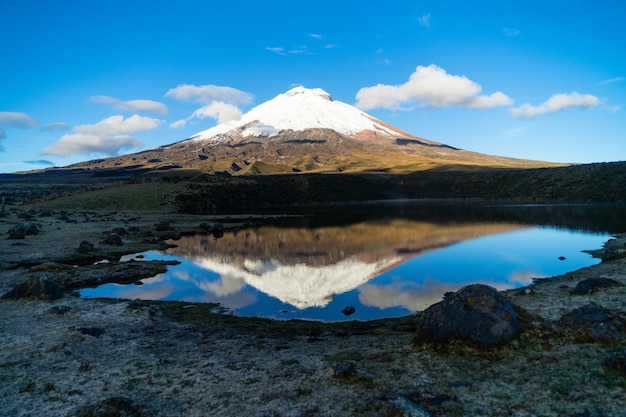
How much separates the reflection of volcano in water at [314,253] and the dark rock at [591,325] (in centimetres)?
1615

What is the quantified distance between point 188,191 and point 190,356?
114617 mm

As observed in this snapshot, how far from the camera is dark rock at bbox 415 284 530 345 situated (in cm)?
1630

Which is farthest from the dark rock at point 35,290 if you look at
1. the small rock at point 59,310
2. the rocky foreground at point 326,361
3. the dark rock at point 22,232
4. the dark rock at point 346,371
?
the dark rock at point 22,232

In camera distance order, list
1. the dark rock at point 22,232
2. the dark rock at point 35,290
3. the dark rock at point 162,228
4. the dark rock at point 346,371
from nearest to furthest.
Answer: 1. the dark rock at point 346,371
2. the dark rock at point 35,290
3. the dark rock at point 22,232
4. the dark rock at point 162,228

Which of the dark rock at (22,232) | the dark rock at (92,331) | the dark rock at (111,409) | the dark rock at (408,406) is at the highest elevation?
the dark rock at (22,232)

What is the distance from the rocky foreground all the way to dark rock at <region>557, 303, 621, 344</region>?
0.17 ft

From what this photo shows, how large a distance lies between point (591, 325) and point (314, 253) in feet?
118

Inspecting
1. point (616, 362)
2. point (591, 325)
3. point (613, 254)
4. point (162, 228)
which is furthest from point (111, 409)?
point (162, 228)

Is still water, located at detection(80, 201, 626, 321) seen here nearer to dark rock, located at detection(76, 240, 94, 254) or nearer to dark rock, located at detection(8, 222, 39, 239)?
dark rock, located at detection(76, 240, 94, 254)

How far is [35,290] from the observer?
87.4ft

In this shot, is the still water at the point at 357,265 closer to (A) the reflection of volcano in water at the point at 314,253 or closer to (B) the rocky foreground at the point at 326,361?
(A) the reflection of volcano in water at the point at 314,253

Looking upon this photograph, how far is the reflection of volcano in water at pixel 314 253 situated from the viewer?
35.7 m

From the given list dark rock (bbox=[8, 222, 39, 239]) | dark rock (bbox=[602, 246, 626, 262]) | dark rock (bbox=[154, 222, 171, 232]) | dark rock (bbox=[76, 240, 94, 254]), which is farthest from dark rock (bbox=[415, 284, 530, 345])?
dark rock (bbox=[154, 222, 171, 232])

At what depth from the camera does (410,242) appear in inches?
2329
